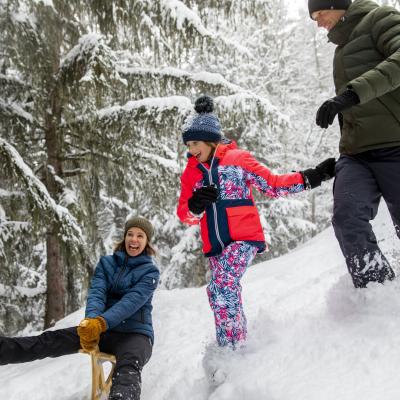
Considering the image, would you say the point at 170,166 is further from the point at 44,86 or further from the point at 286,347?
the point at 286,347

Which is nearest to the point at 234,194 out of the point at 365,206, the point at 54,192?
the point at 365,206

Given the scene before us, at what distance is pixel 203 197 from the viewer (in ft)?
10.7

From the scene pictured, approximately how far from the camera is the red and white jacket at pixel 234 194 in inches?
131

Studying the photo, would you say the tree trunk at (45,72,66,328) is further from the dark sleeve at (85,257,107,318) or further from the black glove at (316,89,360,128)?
the black glove at (316,89,360,128)

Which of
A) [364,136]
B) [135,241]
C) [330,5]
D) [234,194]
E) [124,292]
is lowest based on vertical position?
[124,292]

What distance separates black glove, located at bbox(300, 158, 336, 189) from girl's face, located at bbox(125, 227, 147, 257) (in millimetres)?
1712

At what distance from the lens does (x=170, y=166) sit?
854cm

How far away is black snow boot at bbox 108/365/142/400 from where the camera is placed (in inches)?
119

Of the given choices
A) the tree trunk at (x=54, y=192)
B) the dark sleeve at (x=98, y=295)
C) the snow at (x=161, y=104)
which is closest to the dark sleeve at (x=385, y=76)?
the dark sleeve at (x=98, y=295)

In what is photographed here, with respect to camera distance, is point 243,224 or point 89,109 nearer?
point 243,224

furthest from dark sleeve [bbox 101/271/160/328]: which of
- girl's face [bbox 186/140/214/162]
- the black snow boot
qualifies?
girl's face [bbox 186/140/214/162]

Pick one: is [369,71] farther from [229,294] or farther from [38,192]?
[38,192]

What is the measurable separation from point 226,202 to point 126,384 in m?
1.47

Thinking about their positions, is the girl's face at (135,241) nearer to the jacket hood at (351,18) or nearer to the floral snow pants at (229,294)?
the floral snow pants at (229,294)
